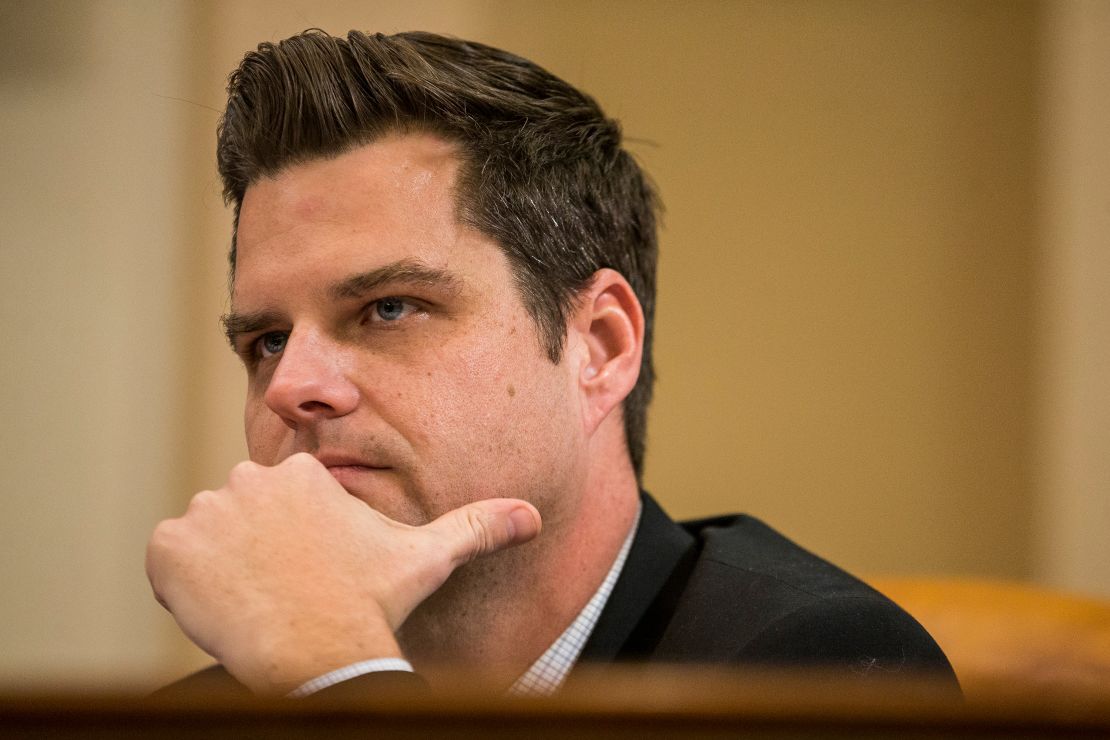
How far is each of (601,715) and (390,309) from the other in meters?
1.00

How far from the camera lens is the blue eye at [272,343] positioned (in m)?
1.45

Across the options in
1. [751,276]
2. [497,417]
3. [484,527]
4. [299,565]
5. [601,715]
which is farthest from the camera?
[751,276]

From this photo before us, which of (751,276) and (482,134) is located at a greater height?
(482,134)

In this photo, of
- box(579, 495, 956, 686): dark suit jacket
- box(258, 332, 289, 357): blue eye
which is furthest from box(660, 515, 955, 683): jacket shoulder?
box(258, 332, 289, 357): blue eye

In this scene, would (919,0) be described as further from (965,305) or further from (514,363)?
(514,363)

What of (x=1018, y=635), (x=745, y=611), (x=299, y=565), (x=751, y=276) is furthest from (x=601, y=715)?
(x=751, y=276)

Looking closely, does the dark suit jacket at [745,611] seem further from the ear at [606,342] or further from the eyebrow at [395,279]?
the eyebrow at [395,279]

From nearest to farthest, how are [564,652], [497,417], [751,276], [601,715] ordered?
[601,715] < [497,417] < [564,652] < [751,276]

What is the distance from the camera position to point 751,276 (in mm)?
3178

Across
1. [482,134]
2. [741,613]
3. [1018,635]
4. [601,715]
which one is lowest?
[1018,635]

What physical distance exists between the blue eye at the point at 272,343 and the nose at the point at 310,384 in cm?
12

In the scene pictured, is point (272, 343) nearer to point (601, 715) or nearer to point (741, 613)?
point (741, 613)

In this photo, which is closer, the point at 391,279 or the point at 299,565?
the point at 299,565

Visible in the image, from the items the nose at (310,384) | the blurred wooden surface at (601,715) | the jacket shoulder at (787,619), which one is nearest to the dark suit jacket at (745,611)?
the jacket shoulder at (787,619)
